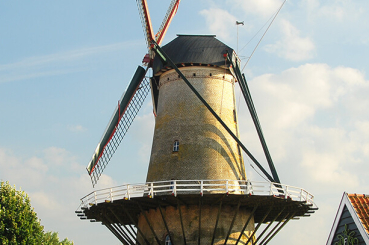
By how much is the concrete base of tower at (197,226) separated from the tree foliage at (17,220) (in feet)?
15.9

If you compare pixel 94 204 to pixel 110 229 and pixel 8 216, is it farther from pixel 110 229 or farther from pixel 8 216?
pixel 8 216

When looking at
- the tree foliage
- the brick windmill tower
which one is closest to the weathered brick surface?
the brick windmill tower

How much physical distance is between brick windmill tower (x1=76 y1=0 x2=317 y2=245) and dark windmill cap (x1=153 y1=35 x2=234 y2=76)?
0.14 ft

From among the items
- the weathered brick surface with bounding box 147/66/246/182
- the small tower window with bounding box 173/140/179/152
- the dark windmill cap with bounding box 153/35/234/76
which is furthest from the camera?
the dark windmill cap with bounding box 153/35/234/76

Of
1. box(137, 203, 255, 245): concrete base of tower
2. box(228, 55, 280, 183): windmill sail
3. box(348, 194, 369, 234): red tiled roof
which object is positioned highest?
box(228, 55, 280, 183): windmill sail

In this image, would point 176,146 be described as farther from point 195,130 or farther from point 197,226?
point 197,226

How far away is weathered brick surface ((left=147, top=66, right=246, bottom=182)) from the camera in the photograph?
65.4 feet

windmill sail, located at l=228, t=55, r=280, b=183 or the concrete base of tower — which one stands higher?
windmill sail, located at l=228, t=55, r=280, b=183

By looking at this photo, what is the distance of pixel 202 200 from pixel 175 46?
25.2ft

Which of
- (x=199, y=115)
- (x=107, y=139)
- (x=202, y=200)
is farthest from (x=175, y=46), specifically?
(x=202, y=200)

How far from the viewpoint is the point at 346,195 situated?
49.9 ft

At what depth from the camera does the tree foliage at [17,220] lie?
65.0 feet

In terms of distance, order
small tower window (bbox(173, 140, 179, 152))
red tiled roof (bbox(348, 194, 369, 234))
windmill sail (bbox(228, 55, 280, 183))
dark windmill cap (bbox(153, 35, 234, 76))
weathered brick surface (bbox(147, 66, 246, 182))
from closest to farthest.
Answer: red tiled roof (bbox(348, 194, 369, 234))
weathered brick surface (bbox(147, 66, 246, 182))
small tower window (bbox(173, 140, 179, 152))
windmill sail (bbox(228, 55, 280, 183))
dark windmill cap (bbox(153, 35, 234, 76))

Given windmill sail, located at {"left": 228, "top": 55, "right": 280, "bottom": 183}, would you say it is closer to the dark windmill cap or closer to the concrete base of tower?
the dark windmill cap
